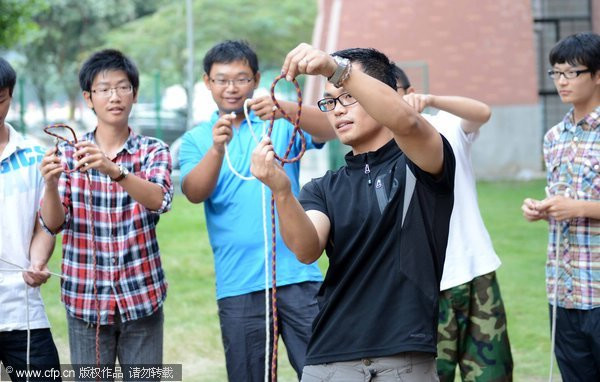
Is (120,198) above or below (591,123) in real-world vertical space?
below

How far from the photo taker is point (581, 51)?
416 centimetres

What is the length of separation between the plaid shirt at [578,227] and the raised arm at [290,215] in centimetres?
161

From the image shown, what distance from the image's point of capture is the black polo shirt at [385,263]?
289 cm

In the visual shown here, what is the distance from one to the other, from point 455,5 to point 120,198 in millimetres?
15922

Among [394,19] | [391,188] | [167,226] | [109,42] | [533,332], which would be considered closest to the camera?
[391,188]

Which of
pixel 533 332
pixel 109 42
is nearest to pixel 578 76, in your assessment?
pixel 533 332

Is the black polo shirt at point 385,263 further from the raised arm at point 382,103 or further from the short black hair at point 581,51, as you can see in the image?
the short black hair at point 581,51

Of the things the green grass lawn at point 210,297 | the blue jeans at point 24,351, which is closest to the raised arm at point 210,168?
the blue jeans at point 24,351

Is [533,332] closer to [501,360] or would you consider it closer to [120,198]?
[501,360]

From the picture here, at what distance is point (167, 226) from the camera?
1266 centimetres

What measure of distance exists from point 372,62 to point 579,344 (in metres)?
1.89

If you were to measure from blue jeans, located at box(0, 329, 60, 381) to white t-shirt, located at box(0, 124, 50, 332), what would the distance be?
39mm

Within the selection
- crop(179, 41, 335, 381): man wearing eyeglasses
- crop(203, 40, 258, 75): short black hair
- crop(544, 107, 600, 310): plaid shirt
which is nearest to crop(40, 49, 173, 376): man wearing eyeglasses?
crop(179, 41, 335, 381): man wearing eyeglasses

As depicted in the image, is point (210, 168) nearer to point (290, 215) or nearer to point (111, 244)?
point (111, 244)
